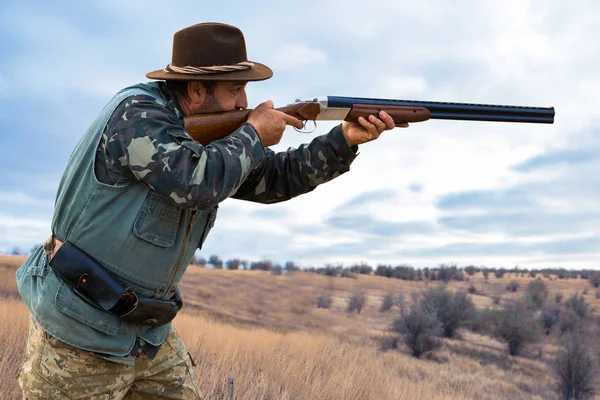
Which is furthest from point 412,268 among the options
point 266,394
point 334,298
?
point 266,394

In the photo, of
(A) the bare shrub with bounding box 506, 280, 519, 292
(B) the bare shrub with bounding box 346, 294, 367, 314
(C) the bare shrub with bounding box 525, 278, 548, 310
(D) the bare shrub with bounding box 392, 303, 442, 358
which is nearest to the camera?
(D) the bare shrub with bounding box 392, 303, 442, 358

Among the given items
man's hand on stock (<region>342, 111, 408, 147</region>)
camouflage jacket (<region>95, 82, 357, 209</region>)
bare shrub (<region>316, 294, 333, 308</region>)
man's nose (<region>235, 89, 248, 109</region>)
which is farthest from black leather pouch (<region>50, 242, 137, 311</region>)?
bare shrub (<region>316, 294, 333, 308</region>)

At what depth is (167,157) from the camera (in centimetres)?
272

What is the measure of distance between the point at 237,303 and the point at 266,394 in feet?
76.8

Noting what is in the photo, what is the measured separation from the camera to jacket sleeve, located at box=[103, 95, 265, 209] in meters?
2.72

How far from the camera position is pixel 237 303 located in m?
29.3

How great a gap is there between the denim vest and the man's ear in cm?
26

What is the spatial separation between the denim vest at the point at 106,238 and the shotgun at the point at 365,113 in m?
0.32

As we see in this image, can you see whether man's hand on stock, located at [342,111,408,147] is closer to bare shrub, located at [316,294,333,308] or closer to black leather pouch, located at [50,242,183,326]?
black leather pouch, located at [50,242,183,326]

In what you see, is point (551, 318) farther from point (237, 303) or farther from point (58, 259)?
point (58, 259)

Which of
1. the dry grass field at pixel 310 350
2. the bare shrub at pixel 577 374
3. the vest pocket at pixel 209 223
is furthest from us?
the bare shrub at pixel 577 374

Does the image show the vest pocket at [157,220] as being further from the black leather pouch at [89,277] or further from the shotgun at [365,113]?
the shotgun at [365,113]

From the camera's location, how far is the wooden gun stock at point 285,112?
322 cm

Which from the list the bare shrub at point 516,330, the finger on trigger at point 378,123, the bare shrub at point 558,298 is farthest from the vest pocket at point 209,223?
the bare shrub at point 558,298
